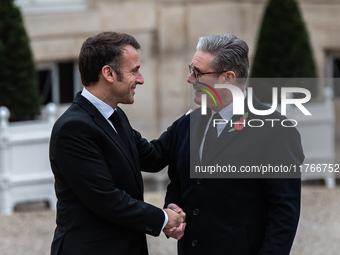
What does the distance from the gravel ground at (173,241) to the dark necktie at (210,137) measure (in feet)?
10.3

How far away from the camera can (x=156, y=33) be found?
396 inches

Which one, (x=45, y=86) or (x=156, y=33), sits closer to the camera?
(x=156, y=33)

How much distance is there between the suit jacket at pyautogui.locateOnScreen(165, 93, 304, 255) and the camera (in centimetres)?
315

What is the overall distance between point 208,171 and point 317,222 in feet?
13.5

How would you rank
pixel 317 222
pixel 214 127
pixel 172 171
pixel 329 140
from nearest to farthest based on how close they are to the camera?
pixel 214 127
pixel 172 171
pixel 317 222
pixel 329 140

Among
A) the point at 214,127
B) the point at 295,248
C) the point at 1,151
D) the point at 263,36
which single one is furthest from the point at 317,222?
the point at 214,127

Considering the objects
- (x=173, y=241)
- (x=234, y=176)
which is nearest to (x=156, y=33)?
(x=173, y=241)

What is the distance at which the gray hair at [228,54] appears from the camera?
326 cm

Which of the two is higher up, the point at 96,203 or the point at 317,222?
the point at 96,203

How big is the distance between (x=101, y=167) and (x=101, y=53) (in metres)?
0.53

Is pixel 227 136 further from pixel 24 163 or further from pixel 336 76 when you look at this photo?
pixel 336 76

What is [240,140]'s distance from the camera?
3.28m

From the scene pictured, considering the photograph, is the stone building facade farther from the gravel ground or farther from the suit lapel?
the suit lapel

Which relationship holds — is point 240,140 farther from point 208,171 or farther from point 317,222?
point 317,222
